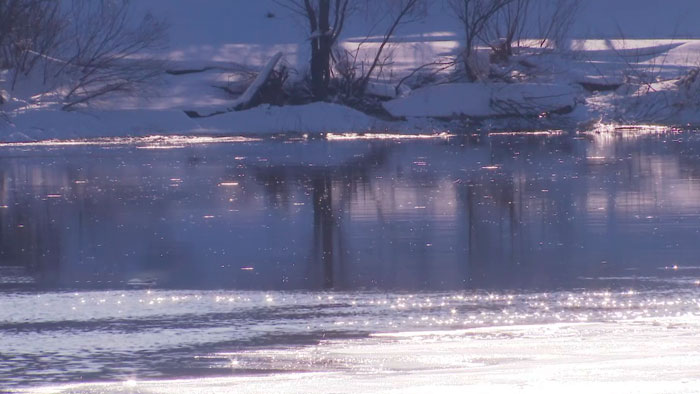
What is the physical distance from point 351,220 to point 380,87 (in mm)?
21239

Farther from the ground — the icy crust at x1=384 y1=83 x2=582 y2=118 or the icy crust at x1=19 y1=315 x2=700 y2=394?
the icy crust at x1=384 y1=83 x2=582 y2=118

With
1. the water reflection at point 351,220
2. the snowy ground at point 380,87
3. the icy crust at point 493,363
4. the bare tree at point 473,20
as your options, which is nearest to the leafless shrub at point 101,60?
the snowy ground at point 380,87

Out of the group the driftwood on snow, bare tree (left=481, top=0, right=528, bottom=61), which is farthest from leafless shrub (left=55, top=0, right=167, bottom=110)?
bare tree (left=481, top=0, right=528, bottom=61)

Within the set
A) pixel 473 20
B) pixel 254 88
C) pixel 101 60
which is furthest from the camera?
pixel 473 20

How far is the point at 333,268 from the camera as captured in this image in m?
9.02

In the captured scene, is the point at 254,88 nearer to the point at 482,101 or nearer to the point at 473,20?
the point at 482,101

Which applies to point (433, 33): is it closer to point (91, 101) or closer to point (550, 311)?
point (91, 101)

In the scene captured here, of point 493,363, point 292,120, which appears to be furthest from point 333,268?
point 292,120

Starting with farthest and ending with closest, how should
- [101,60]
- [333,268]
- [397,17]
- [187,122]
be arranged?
[397,17]
[101,60]
[187,122]
[333,268]

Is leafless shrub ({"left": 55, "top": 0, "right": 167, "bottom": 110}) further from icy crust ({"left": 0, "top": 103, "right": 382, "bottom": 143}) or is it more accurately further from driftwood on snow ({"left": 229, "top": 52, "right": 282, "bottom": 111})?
driftwood on snow ({"left": 229, "top": 52, "right": 282, "bottom": 111})

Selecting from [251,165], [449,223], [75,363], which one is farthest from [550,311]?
[251,165]

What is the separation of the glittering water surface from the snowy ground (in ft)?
36.2

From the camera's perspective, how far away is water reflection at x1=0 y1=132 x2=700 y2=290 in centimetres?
882

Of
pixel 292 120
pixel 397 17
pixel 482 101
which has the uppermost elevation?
pixel 397 17
